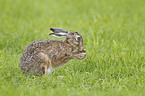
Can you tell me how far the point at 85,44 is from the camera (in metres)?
8.15

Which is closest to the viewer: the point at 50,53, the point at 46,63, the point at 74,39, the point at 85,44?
the point at 46,63

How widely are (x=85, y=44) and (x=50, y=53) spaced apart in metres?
1.99

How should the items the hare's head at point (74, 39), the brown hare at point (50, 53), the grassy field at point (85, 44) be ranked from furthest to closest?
the hare's head at point (74, 39) → the brown hare at point (50, 53) → the grassy field at point (85, 44)

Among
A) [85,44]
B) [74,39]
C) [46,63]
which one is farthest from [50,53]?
[85,44]

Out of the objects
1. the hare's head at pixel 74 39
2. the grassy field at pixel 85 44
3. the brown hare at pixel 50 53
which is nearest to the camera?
the grassy field at pixel 85 44

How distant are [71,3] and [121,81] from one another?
868 centimetres

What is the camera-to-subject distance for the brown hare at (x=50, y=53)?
19.7 ft

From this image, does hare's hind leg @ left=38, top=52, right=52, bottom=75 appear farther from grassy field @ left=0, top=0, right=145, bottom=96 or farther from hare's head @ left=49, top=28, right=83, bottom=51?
hare's head @ left=49, top=28, right=83, bottom=51

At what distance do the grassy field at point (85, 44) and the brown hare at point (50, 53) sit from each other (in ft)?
0.65

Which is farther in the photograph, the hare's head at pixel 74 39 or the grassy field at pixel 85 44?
the hare's head at pixel 74 39

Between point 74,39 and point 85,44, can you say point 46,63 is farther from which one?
point 85,44

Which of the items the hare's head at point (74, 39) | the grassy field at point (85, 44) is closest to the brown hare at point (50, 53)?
the hare's head at point (74, 39)

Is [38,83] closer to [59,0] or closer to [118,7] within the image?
[118,7]

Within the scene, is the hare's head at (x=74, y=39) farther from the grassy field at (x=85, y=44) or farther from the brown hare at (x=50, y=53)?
the grassy field at (x=85, y=44)
